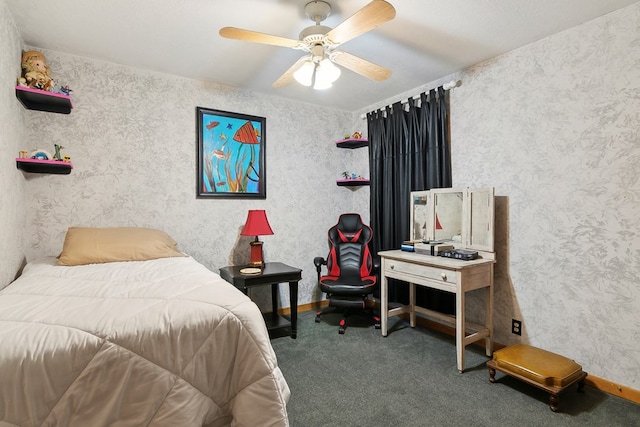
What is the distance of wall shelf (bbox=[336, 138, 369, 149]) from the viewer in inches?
153

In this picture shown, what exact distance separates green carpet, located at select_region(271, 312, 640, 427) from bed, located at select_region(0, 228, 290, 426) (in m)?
0.67

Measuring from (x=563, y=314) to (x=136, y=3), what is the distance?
139 inches

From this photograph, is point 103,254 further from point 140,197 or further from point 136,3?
point 136,3

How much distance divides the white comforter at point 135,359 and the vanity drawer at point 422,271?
5.15 feet

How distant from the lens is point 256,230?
3189mm

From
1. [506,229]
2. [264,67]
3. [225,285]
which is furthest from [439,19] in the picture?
[225,285]

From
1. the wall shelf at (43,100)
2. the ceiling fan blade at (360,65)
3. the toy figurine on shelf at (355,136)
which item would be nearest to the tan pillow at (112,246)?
the wall shelf at (43,100)

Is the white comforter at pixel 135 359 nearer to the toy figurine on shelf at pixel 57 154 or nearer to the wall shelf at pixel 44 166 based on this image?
the wall shelf at pixel 44 166

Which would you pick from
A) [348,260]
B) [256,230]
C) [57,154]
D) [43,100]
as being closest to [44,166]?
[57,154]

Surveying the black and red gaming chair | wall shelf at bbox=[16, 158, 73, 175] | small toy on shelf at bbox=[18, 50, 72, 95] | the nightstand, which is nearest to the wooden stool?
the black and red gaming chair

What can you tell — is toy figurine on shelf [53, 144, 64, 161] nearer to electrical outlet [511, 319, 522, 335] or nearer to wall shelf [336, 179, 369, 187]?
wall shelf [336, 179, 369, 187]

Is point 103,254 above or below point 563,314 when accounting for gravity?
above

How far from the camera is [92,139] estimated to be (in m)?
2.79

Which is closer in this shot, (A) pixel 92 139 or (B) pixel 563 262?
(B) pixel 563 262
